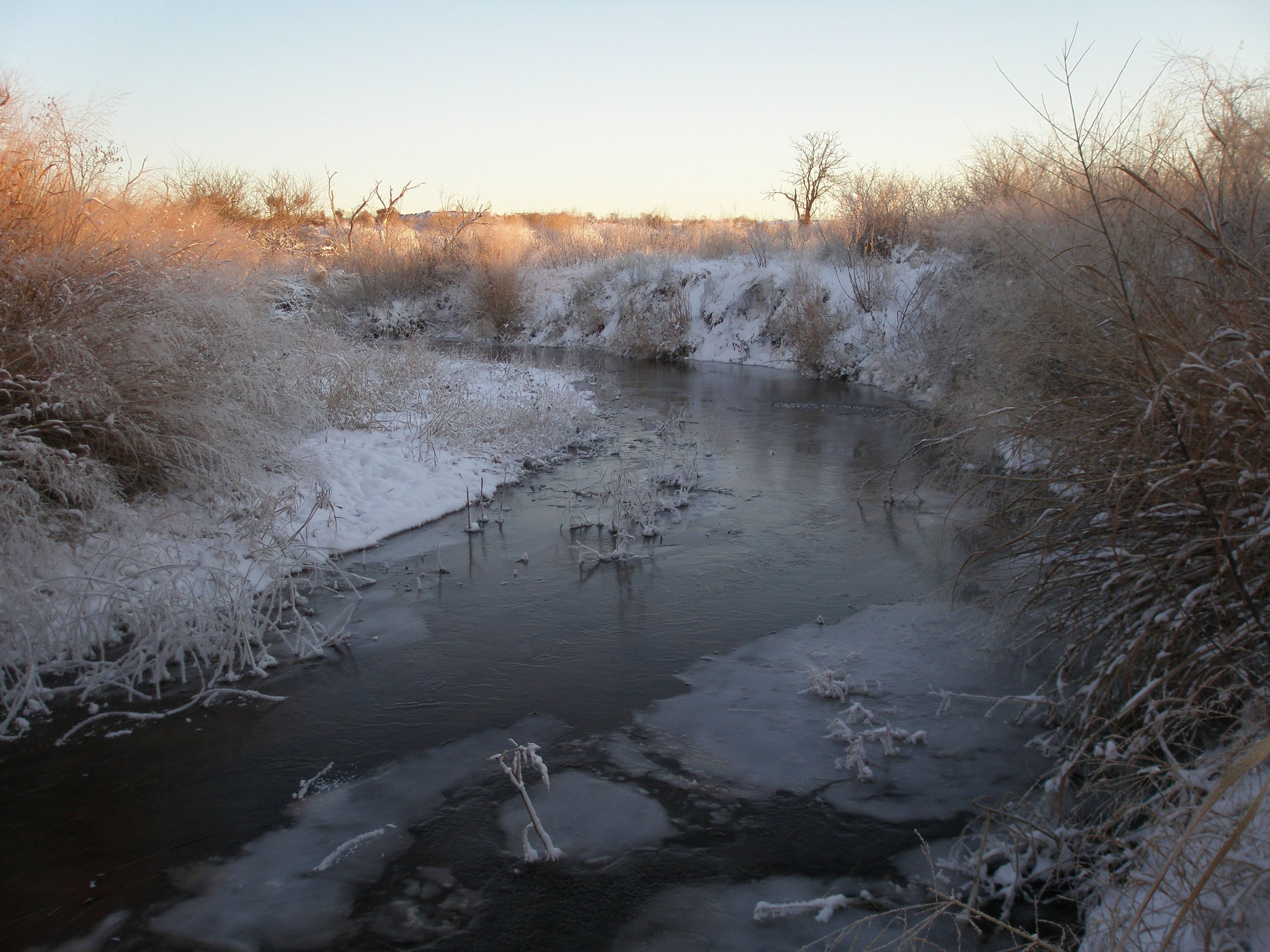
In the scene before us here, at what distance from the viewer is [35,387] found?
5.47 m

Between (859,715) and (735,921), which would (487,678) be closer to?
(859,715)

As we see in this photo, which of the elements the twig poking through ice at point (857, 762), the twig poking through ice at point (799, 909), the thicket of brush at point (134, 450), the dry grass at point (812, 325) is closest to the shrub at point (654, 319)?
the dry grass at point (812, 325)

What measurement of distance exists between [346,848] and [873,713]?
275 cm

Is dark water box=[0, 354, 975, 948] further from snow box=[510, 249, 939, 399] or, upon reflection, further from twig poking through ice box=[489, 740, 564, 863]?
snow box=[510, 249, 939, 399]

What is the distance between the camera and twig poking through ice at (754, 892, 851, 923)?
304cm

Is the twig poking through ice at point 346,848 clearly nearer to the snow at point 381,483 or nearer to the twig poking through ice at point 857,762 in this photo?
the twig poking through ice at point 857,762

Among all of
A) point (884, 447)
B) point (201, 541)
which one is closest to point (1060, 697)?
point (201, 541)

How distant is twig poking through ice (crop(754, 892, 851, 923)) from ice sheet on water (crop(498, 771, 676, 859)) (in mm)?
579

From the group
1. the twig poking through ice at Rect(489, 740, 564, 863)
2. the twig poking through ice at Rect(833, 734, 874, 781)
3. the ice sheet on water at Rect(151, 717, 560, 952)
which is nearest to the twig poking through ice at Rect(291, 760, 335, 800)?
the ice sheet on water at Rect(151, 717, 560, 952)

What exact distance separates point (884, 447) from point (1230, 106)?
782cm

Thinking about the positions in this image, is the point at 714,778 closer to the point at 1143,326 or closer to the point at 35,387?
the point at 1143,326

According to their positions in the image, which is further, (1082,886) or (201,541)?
(201,541)

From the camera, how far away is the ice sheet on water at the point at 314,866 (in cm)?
301

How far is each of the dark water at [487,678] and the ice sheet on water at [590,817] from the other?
17cm
